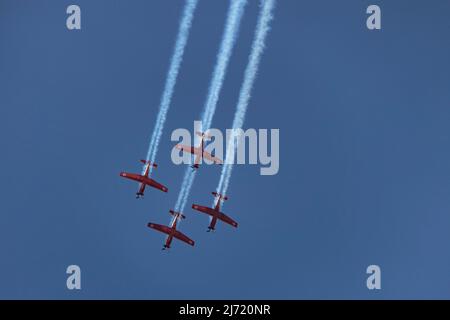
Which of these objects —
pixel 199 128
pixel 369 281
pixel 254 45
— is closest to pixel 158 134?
pixel 199 128

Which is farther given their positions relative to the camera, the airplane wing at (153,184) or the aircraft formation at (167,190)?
the airplane wing at (153,184)

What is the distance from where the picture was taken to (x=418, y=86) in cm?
8675

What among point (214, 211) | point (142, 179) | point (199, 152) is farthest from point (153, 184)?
point (214, 211)

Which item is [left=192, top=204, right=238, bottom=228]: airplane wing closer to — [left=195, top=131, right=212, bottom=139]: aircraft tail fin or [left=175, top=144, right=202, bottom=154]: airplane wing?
[left=175, top=144, right=202, bottom=154]: airplane wing

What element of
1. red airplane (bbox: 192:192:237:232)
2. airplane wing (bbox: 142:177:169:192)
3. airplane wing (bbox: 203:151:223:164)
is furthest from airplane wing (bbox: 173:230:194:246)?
airplane wing (bbox: 203:151:223:164)

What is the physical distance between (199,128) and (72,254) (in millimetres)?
13048

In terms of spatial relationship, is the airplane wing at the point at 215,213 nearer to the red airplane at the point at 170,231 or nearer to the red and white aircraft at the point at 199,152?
the red airplane at the point at 170,231

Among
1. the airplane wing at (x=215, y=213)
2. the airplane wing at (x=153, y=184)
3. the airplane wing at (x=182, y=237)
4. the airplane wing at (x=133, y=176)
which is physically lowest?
the airplane wing at (x=182, y=237)

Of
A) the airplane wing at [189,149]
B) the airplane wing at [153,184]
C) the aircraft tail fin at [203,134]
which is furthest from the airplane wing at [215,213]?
the aircraft tail fin at [203,134]

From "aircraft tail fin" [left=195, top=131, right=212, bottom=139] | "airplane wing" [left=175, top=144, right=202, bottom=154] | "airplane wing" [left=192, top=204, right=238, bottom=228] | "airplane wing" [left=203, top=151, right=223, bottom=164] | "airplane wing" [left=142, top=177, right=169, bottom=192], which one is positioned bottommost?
"airplane wing" [left=192, top=204, right=238, bottom=228]

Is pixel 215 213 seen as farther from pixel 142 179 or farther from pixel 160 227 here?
pixel 142 179
